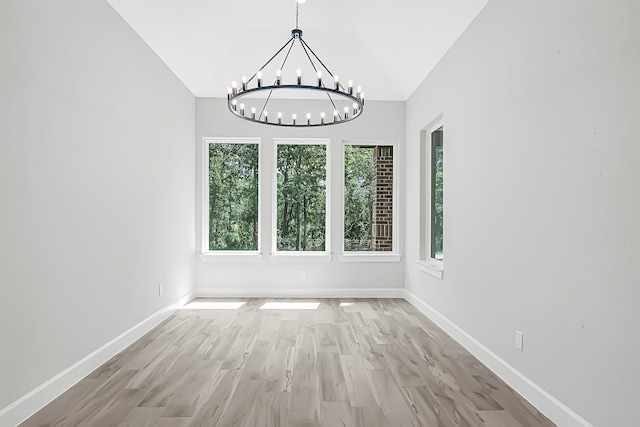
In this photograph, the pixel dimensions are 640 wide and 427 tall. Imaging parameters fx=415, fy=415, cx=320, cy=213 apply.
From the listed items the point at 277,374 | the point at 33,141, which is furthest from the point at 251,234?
the point at 33,141

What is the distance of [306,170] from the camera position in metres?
6.11

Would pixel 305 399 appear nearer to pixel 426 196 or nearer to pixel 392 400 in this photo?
pixel 392 400

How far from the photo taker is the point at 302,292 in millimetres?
5969

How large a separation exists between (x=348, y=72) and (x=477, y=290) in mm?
3433

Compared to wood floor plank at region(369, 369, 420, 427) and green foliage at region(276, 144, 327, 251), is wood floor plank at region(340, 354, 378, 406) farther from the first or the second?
green foliage at region(276, 144, 327, 251)

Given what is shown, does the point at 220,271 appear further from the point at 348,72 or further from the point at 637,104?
the point at 637,104

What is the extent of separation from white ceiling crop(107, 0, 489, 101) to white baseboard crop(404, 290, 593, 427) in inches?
111

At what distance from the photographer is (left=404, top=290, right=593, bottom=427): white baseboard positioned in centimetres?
A: 227

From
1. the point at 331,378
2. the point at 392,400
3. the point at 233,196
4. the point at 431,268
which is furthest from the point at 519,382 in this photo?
the point at 233,196

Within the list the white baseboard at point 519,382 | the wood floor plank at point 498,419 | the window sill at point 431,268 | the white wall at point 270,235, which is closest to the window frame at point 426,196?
the window sill at point 431,268

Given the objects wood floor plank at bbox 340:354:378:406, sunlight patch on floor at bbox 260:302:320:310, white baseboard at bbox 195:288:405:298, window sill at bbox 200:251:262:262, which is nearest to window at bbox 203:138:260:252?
window sill at bbox 200:251:262:262

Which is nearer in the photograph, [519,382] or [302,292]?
[519,382]

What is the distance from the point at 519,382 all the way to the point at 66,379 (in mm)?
2998

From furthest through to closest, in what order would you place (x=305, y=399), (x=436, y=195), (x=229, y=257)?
(x=229, y=257) < (x=436, y=195) < (x=305, y=399)
